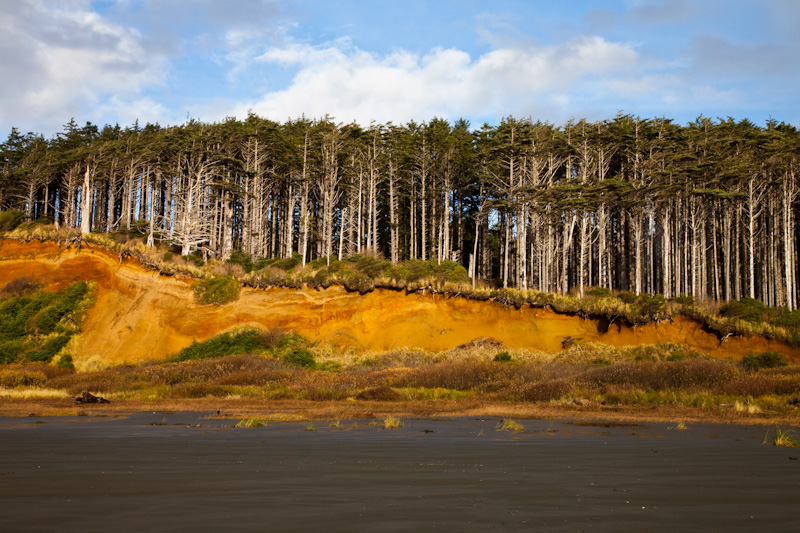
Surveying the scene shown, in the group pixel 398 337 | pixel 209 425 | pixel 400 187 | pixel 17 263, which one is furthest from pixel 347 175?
pixel 209 425

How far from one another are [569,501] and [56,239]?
171 ft

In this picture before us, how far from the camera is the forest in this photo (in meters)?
50.6

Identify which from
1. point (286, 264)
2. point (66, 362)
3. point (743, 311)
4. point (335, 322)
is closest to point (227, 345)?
point (335, 322)

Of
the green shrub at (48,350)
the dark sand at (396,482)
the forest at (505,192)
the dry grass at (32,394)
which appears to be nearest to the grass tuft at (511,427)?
the dark sand at (396,482)

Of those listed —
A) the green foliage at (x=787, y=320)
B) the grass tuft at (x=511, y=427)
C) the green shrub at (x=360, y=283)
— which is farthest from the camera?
the green shrub at (x=360, y=283)

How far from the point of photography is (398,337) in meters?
39.6

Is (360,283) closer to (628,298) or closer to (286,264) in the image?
(286,264)

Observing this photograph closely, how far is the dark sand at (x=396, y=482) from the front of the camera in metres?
5.11

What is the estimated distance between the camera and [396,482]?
7.04 meters

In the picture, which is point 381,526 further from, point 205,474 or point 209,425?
point 209,425

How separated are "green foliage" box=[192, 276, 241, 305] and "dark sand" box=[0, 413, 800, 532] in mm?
29586

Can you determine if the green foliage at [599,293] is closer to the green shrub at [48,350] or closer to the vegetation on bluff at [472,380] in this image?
the vegetation on bluff at [472,380]

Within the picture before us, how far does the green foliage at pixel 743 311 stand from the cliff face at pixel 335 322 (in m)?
2.66

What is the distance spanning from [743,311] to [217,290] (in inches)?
1351
